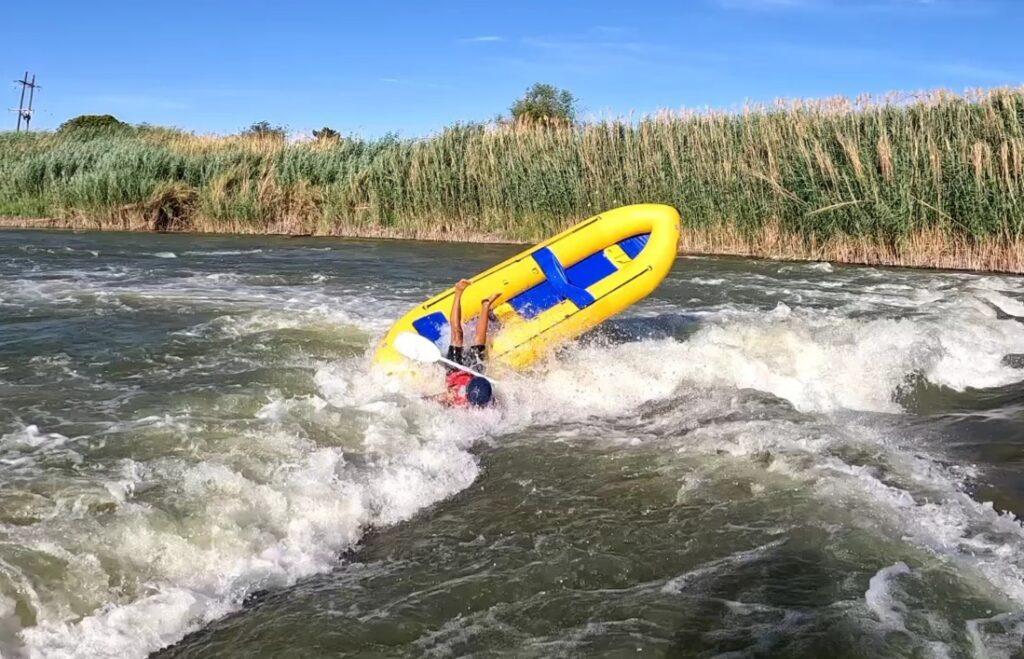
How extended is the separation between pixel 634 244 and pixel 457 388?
2.65 metres

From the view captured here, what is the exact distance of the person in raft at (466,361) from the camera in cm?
545

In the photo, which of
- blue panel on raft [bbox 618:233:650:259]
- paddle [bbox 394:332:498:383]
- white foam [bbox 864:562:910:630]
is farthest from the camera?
blue panel on raft [bbox 618:233:650:259]

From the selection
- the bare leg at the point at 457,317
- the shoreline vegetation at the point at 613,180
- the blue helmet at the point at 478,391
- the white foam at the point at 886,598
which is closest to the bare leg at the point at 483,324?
the bare leg at the point at 457,317

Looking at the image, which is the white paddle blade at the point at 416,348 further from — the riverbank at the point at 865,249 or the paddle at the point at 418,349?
the riverbank at the point at 865,249

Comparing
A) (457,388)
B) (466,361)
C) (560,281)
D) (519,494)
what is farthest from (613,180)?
(519,494)

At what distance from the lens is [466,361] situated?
5.96 m

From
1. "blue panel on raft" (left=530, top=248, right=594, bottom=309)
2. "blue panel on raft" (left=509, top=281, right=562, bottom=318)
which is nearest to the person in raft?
"blue panel on raft" (left=509, top=281, right=562, bottom=318)

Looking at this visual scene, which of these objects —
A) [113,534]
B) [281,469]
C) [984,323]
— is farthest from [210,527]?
[984,323]

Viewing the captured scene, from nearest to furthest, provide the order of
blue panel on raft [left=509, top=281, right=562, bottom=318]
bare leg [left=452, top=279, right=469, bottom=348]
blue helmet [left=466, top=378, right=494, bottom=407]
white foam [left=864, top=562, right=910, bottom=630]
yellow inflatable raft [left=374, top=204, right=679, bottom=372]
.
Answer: white foam [left=864, top=562, right=910, bottom=630], blue helmet [left=466, top=378, right=494, bottom=407], bare leg [left=452, top=279, right=469, bottom=348], yellow inflatable raft [left=374, top=204, right=679, bottom=372], blue panel on raft [left=509, top=281, right=562, bottom=318]

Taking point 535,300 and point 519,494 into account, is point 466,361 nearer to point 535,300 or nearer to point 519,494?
point 535,300

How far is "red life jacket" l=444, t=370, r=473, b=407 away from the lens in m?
5.46

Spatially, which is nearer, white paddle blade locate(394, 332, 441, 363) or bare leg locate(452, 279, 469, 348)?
white paddle blade locate(394, 332, 441, 363)

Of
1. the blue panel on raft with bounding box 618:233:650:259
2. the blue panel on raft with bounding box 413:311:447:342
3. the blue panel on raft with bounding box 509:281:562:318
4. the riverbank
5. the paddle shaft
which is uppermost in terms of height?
the riverbank

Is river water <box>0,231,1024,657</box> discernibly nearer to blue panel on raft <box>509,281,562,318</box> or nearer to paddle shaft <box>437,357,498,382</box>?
paddle shaft <box>437,357,498,382</box>
